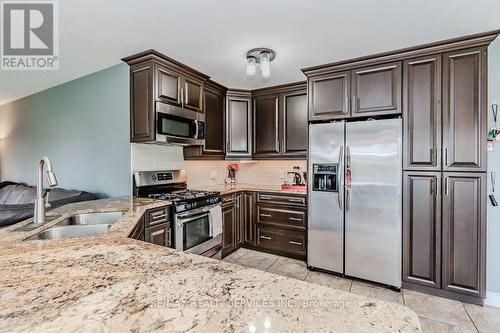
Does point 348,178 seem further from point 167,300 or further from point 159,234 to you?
point 167,300

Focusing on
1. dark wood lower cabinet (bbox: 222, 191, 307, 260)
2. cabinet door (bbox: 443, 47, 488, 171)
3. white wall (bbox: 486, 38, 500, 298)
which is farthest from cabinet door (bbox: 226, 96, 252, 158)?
white wall (bbox: 486, 38, 500, 298)

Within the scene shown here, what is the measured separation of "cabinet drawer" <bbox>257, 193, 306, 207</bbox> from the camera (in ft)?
10.5

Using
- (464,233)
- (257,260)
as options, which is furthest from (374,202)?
(257,260)

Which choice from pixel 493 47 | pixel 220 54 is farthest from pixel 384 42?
pixel 220 54

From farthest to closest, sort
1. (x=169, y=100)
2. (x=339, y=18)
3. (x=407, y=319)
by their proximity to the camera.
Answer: (x=169, y=100) < (x=339, y=18) < (x=407, y=319)

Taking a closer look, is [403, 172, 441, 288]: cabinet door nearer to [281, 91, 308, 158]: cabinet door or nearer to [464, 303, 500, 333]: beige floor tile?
[464, 303, 500, 333]: beige floor tile

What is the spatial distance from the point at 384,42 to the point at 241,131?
213cm

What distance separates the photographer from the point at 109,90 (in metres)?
2.93

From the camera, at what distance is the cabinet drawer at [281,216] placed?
3240 millimetres

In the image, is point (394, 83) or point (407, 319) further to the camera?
point (394, 83)

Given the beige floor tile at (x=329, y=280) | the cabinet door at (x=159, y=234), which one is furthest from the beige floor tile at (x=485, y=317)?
the cabinet door at (x=159, y=234)

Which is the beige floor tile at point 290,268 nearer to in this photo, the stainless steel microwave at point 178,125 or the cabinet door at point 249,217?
the cabinet door at point 249,217

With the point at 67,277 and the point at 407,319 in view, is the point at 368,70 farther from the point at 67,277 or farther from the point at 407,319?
the point at 67,277

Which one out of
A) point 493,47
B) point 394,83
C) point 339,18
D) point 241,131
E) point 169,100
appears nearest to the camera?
point 339,18
